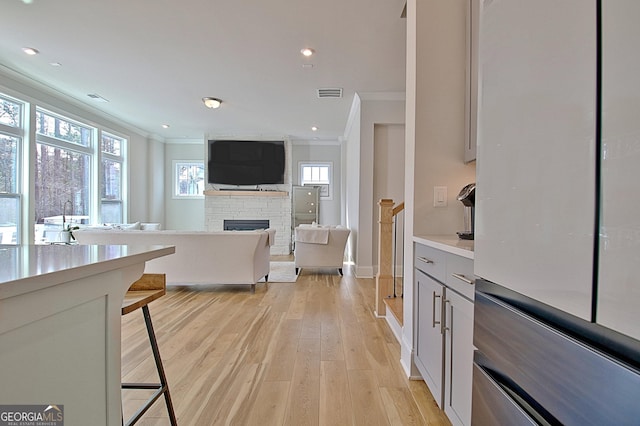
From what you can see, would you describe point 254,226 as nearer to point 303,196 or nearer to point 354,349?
point 303,196

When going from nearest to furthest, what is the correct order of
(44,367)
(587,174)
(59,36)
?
1. (587,174)
2. (44,367)
3. (59,36)

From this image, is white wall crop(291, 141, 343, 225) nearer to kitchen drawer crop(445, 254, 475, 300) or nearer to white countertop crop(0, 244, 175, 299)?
kitchen drawer crop(445, 254, 475, 300)

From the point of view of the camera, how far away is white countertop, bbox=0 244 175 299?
0.62 metres

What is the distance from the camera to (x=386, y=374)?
2055 millimetres

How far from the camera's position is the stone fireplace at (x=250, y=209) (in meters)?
7.89

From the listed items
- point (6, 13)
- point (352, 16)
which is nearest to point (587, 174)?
point (352, 16)

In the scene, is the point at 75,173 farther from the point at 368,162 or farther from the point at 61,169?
the point at 368,162

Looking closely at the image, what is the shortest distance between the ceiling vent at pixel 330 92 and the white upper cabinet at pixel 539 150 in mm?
4042

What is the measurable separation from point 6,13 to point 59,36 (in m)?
0.44

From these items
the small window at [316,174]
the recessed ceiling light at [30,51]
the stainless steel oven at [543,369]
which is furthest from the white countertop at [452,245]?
the small window at [316,174]

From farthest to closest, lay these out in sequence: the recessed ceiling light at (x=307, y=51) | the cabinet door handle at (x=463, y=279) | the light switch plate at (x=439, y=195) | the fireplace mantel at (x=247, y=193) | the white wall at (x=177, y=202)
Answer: the white wall at (x=177, y=202), the fireplace mantel at (x=247, y=193), the recessed ceiling light at (x=307, y=51), the light switch plate at (x=439, y=195), the cabinet door handle at (x=463, y=279)

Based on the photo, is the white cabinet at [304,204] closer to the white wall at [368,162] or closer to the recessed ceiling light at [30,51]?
the white wall at [368,162]

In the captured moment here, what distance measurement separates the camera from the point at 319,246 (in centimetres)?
504

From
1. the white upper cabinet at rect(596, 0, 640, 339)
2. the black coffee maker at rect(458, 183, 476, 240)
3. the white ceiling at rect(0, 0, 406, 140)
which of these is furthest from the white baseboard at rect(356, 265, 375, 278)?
the white upper cabinet at rect(596, 0, 640, 339)
